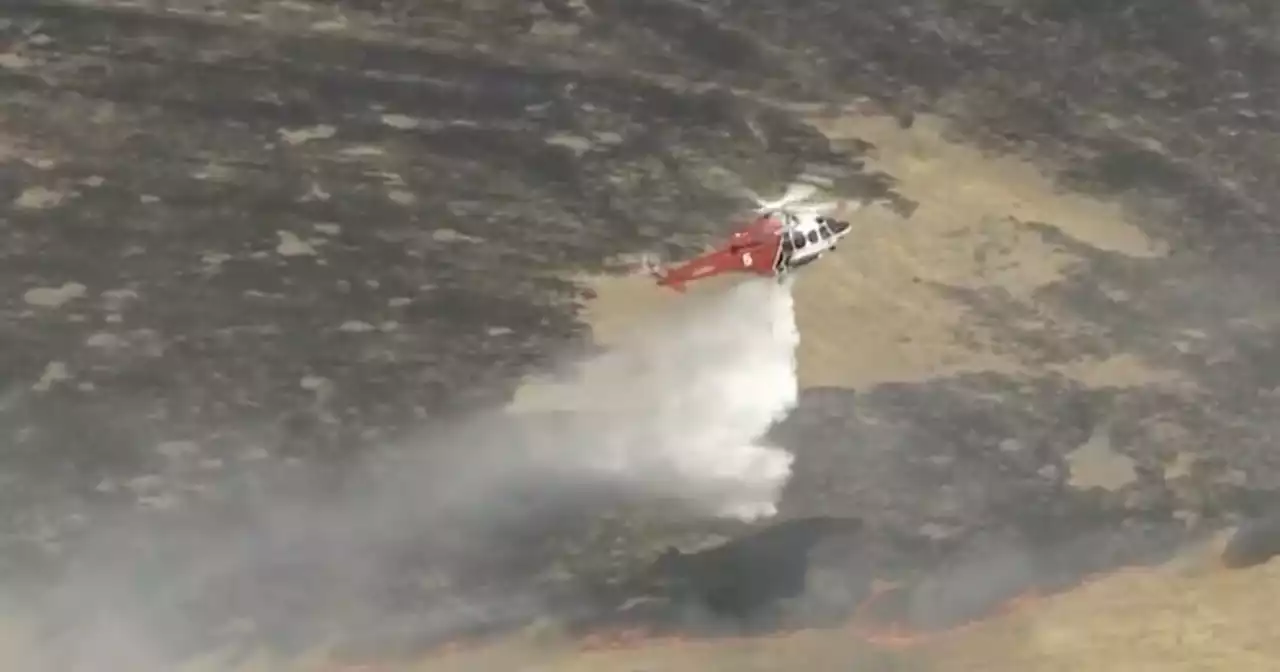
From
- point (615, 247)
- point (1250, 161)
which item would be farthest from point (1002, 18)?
point (615, 247)

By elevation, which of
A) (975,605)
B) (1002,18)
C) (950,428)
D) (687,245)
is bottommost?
(975,605)

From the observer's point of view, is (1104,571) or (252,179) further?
(1104,571)

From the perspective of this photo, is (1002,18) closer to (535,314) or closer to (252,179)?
(535,314)
